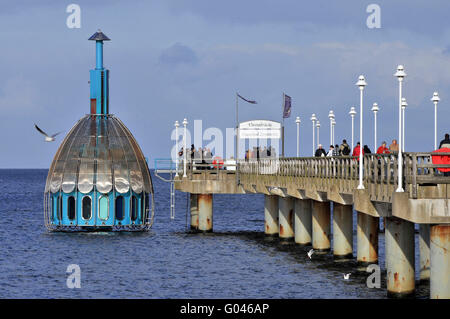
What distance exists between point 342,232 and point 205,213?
1809 cm

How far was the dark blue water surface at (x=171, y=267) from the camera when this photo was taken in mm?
38875

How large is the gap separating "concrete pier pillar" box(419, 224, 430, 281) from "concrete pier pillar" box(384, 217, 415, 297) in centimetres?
597

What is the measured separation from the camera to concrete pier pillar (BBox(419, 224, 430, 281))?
38.2 metres

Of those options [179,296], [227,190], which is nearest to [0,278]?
[179,296]

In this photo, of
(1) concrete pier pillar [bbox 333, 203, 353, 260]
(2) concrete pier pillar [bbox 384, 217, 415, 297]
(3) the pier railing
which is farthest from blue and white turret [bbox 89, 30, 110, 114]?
(2) concrete pier pillar [bbox 384, 217, 415, 297]

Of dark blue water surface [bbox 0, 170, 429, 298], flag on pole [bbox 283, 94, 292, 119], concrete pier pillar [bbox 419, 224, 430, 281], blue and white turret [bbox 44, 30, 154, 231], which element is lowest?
dark blue water surface [bbox 0, 170, 429, 298]

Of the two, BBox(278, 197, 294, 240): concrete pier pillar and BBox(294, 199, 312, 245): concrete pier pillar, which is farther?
BBox(278, 197, 294, 240): concrete pier pillar

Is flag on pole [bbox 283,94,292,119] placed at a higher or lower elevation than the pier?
higher

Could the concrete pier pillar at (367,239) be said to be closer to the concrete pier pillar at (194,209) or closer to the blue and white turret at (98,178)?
the blue and white turret at (98,178)

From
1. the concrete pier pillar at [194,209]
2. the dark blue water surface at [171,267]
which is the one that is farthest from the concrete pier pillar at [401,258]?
the concrete pier pillar at [194,209]

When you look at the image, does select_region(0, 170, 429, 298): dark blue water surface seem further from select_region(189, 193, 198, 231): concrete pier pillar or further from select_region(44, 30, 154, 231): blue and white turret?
select_region(44, 30, 154, 231): blue and white turret

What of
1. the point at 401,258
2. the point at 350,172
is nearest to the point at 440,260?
the point at 401,258
